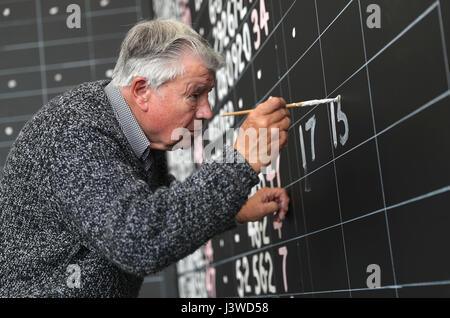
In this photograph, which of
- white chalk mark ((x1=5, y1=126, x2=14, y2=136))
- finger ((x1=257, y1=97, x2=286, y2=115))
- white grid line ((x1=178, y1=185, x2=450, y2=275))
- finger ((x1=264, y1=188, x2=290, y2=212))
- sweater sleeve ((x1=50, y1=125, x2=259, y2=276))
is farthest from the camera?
white chalk mark ((x1=5, y1=126, x2=14, y2=136))

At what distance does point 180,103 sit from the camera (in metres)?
1.46

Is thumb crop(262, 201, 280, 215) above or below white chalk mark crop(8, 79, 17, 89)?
below

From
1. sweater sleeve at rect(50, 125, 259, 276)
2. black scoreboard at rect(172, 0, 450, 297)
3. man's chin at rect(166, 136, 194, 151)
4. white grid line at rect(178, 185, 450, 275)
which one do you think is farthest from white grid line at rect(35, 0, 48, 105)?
sweater sleeve at rect(50, 125, 259, 276)

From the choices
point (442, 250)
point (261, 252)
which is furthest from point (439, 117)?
point (261, 252)

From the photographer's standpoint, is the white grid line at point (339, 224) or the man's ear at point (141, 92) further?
the man's ear at point (141, 92)

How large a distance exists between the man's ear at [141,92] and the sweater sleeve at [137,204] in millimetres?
212

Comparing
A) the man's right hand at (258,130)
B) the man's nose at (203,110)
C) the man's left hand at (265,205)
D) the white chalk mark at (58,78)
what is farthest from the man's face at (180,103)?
the white chalk mark at (58,78)

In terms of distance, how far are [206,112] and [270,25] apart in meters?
0.40

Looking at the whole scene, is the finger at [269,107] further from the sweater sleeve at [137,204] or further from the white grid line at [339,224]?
the white grid line at [339,224]

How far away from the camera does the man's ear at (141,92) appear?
4.76 feet

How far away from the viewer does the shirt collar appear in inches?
57.5

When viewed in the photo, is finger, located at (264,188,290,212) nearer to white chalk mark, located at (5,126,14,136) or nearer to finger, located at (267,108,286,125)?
finger, located at (267,108,286,125)

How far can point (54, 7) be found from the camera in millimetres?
3885

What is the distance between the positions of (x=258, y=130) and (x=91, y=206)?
324 mm
